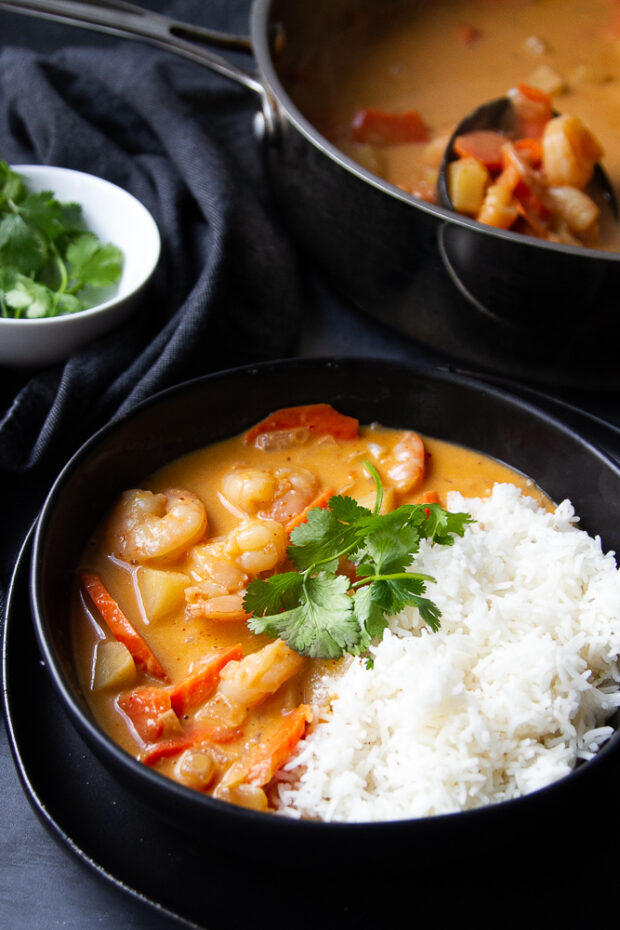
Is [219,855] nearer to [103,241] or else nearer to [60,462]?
[60,462]

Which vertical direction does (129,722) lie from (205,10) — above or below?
below

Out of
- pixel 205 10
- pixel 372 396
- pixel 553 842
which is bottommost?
pixel 553 842

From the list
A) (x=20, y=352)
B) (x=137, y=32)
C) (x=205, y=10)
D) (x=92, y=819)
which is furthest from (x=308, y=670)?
(x=205, y=10)

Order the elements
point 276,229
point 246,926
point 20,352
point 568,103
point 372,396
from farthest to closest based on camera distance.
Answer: point 568,103 < point 276,229 < point 20,352 < point 372,396 < point 246,926

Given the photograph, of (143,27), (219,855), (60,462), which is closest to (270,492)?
(60,462)

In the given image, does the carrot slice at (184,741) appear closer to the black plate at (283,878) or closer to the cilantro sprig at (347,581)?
the black plate at (283,878)

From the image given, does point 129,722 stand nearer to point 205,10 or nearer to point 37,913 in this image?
point 37,913

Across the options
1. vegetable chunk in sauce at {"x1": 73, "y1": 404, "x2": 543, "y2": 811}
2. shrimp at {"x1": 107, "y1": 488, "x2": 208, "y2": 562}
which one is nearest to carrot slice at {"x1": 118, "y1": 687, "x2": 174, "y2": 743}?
vegetable chunk in sauce at {"x1": 73, "y1": 404, "x2": 543, "y2": 811}
